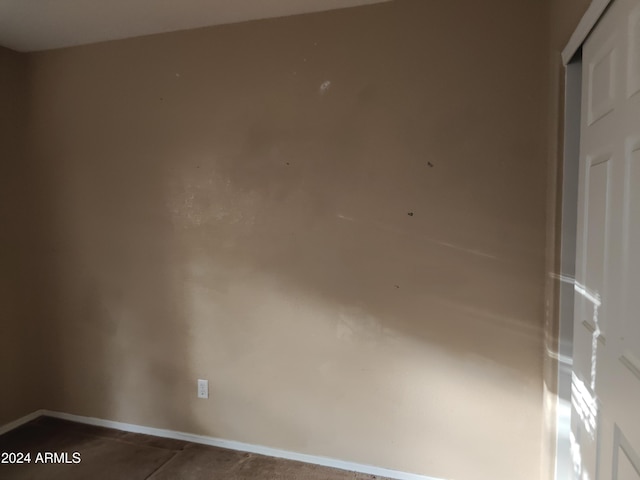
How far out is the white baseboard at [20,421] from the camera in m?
2.49

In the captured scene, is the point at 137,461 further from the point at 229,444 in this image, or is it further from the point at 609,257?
the point at 609,257

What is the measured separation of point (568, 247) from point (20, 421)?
324 centimetres

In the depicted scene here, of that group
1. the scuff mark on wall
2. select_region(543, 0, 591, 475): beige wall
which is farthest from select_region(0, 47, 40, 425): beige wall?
select_region(543, 0, 591, 475): beige wall

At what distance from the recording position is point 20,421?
8.43 ft

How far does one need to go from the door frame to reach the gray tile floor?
A: 0.91m

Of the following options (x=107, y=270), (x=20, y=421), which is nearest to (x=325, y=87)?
(x=107, y=270)

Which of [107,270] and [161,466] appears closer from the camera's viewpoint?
[161,466]

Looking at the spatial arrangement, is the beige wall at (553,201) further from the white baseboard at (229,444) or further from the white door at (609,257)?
the white baseboard at (229,444)

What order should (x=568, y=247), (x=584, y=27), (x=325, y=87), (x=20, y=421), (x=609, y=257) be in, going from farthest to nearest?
(x=20, y=421) < (x=325, y=87) < (x=568, y=247) < (x=584, y=27) < (x=609, y=257)

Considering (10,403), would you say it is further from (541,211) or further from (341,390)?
Answer: (541,211)

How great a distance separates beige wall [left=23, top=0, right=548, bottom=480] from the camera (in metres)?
1.82

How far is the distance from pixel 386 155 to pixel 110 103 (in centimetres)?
165

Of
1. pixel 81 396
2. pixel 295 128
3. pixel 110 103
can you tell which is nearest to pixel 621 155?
pixel 295 128

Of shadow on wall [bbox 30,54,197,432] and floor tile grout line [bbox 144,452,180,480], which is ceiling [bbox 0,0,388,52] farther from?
floor tile grout line [bbox 144,452,180,480]
